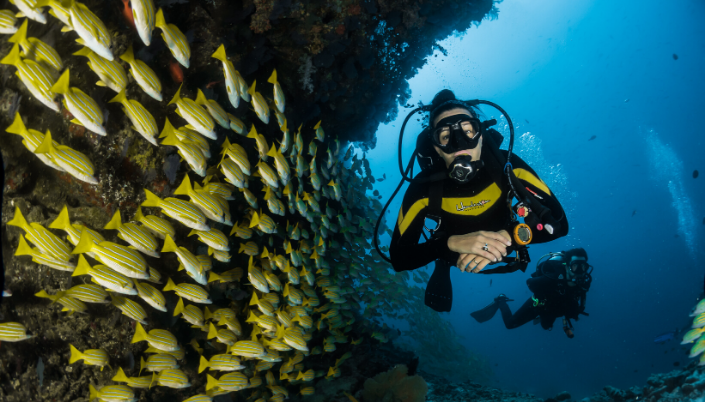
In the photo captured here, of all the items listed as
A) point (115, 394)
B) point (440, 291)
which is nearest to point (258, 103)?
point (115, 394)

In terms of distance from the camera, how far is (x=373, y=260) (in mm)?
7227

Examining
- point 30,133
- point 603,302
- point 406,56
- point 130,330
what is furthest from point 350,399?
point 603,302

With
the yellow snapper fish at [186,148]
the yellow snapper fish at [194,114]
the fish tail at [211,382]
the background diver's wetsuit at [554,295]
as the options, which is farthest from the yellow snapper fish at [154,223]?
the background diver's wetsuit at [554,295]

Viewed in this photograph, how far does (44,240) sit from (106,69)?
1661mm

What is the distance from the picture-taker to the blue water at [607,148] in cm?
6181

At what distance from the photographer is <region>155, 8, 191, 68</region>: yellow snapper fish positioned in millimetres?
2793

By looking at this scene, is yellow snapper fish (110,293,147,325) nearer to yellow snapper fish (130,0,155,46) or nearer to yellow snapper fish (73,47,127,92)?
yellow snapper fish (73,47,127,92)

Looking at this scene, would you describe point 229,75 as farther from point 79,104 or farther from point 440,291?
point 440,291

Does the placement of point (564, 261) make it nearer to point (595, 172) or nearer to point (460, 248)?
point (460, 248)

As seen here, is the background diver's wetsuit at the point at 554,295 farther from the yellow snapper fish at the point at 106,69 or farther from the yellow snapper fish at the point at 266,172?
the yellow snapper fish at the point at 106,69

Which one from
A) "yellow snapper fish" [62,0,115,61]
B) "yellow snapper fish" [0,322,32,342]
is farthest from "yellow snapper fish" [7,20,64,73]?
"yellow snapper fish" [0,322,32,342]

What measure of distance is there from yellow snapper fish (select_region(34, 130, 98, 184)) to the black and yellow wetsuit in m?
3.33

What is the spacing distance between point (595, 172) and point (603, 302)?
41271 millimetres

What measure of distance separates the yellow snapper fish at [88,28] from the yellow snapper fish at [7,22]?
1.81ft
